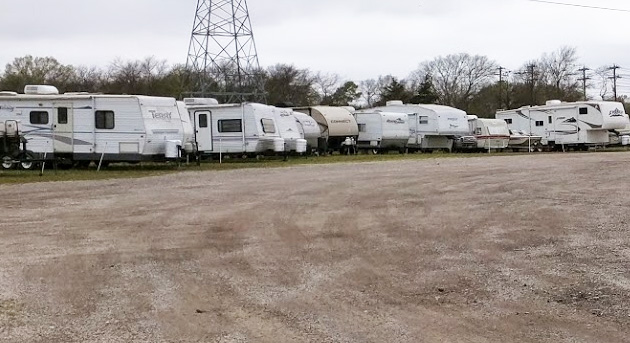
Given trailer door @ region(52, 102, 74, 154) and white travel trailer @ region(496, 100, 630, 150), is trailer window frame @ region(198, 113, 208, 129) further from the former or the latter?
white travel trailer @ region(496, 100, 630, 150)

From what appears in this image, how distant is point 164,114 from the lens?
22.9 meters

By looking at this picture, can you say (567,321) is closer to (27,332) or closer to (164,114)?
(27,332)

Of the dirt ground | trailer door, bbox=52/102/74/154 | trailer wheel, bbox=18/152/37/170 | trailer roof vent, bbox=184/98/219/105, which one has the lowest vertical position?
the dirt ground

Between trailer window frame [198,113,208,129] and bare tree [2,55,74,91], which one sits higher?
bare tree [2,55,74,91]

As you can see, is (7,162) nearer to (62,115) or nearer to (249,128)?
(62,115)

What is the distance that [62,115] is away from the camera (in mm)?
22125

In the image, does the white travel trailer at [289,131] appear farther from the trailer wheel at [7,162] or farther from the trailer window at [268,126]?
the trailer wheel at [7,162]

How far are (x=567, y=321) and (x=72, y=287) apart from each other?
4127 millimetres

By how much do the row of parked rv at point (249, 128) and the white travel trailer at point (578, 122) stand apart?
0.18 feet

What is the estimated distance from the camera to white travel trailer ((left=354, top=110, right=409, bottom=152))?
37.4 metres

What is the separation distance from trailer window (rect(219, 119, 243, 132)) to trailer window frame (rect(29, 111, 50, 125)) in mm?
7181

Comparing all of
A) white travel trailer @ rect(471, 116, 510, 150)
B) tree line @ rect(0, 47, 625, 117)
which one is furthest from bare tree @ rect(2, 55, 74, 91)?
white travel trailer @ rect(471, 116, 510, 150)

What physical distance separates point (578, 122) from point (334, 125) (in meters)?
13.8

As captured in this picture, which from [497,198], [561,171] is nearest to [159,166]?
[561,171]
